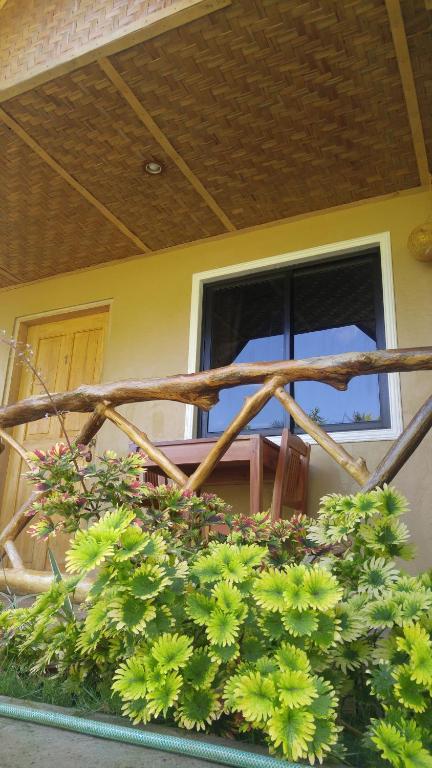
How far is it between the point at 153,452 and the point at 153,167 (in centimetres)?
205

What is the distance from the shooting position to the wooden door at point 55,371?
4.34 m

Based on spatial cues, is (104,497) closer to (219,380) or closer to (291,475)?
(219,380)

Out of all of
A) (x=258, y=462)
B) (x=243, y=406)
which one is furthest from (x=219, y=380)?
(x=258, y=462)

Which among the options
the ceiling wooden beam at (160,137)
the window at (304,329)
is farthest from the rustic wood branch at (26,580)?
the ceiling wooden beam at (160,137)

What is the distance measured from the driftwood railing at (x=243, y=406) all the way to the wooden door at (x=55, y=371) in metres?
2.27

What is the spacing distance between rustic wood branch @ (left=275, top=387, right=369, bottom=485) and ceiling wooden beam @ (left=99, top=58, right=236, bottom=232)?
179cm

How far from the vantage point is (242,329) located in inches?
152

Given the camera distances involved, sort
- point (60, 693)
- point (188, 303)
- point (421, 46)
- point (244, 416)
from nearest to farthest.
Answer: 1. point (60, 693)
2. point (244, 416)
3. point (421, 46)
4. point (188, 303)

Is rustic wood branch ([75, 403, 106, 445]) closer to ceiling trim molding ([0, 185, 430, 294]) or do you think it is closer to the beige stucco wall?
the beige stucco wall

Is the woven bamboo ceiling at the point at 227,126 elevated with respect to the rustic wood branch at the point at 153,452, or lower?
elevated

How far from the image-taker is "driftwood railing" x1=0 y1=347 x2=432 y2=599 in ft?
5.09

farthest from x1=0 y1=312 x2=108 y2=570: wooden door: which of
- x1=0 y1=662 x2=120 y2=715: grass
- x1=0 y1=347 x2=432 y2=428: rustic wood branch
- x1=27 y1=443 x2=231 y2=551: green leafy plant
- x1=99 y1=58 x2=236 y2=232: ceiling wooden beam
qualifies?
x1=0 y1=662 x2=120 y2=715: grass

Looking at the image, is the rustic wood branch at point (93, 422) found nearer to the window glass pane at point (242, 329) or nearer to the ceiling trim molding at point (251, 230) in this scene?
the window glass pane at point (242, 329)

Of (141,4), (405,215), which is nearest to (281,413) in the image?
(405,215)
